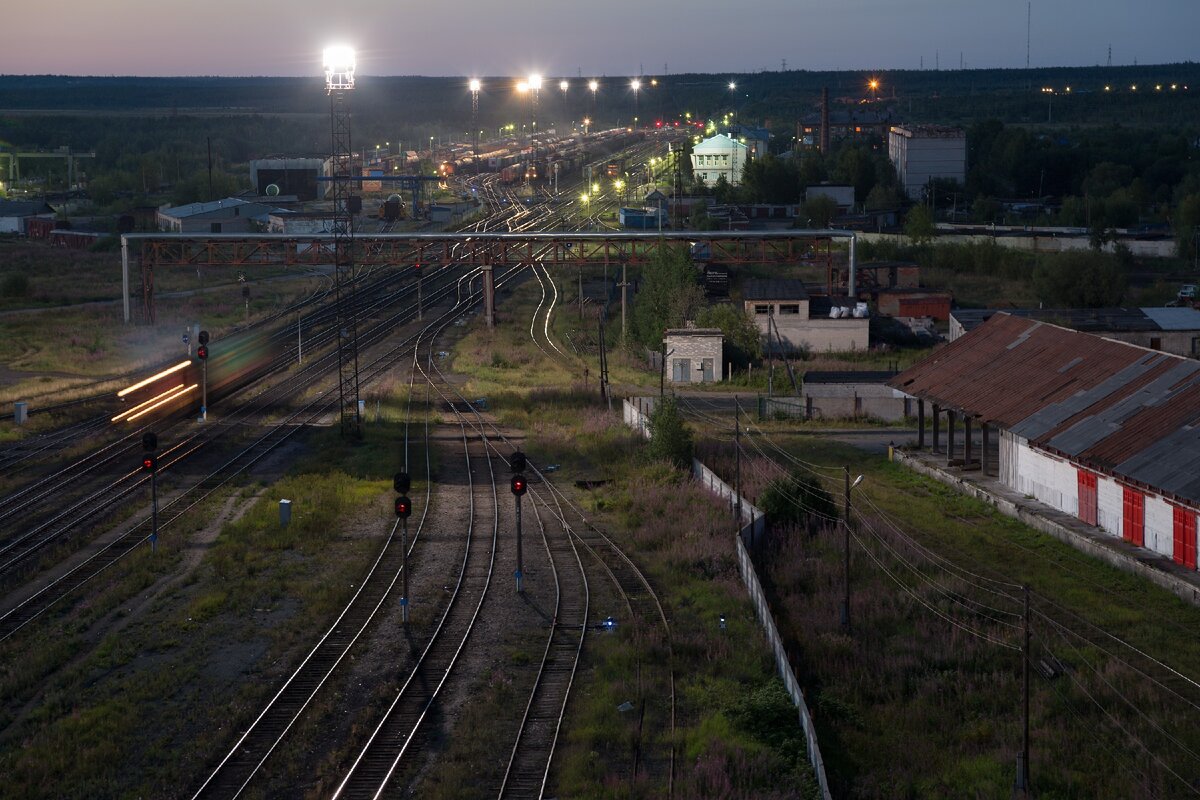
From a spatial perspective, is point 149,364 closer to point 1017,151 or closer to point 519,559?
point 519,559

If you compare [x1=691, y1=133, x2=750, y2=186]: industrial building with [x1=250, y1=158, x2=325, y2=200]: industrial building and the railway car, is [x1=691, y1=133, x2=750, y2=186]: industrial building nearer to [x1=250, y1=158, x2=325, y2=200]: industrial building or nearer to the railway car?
[x1=250, y1=158, x2=325, y2=200]: industrial building

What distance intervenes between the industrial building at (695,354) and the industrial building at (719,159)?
54.5 m

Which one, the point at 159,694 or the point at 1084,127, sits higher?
the point at 1084,127

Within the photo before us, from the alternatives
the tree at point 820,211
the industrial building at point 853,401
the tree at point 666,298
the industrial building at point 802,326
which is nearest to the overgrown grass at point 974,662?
the industrial building at point 853,401

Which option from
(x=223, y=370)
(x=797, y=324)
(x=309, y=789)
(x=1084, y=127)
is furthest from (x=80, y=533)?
(x=1084, y=127)

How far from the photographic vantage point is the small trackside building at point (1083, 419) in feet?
64.1

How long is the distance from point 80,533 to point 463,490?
6982mm

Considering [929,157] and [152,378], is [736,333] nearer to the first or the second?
[152,378]

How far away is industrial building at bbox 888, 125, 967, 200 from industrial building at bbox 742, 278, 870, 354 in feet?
150

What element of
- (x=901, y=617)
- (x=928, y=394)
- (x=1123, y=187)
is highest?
(x=1123, y=187)

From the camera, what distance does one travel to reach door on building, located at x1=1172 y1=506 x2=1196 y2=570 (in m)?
18.6

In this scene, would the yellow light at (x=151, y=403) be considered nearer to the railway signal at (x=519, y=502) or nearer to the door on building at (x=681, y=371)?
the door on building at (x=681, y=371)

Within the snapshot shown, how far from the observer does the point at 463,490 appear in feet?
83.7

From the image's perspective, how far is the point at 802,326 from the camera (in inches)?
1647
